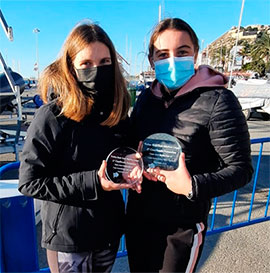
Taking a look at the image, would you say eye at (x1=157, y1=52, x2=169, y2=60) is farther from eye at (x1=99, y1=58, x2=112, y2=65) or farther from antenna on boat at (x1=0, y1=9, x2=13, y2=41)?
antenna on boat at (x1=0, y1=9, x2=13, y2=41)

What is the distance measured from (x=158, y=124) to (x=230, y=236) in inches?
92.5

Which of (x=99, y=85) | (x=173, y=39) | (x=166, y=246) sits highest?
(x=173, y=39)

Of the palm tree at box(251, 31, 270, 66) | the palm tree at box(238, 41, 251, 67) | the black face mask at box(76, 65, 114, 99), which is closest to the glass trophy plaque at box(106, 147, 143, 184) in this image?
the black face mask at box(76, 65, 114, 99)

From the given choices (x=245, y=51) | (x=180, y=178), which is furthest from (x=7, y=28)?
(x=245, y=51)

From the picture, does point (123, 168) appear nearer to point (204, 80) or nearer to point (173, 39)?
point (204, 80)

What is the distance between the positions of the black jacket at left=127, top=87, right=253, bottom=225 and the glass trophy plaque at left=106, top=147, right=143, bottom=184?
194 millimetres

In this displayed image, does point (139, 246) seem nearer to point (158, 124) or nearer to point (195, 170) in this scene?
point (195, 170)

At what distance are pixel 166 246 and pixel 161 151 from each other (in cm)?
58

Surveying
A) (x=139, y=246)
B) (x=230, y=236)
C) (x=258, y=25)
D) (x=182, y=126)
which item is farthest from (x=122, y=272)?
(x=258, y=25)

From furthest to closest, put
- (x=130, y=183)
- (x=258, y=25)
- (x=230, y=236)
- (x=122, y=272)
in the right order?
(x=258, y=25)
(x=230, y=236)
(x=122, y=272)
(x=130, y=183)

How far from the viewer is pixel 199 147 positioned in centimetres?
128

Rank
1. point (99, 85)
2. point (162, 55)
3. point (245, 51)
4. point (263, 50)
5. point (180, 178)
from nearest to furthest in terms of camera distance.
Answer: point (180, 178) → point (99, 85) → point (162, 55) → point (263, 50) → point (245, 51)

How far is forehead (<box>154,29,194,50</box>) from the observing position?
4.44 ft

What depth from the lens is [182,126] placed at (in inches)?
50.6
